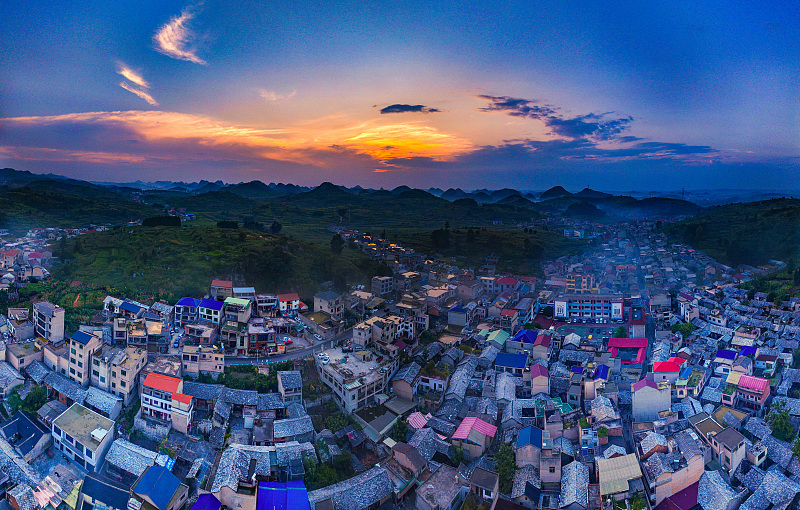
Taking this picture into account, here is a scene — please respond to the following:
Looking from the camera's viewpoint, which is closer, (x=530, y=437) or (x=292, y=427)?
(x=530, y=437)

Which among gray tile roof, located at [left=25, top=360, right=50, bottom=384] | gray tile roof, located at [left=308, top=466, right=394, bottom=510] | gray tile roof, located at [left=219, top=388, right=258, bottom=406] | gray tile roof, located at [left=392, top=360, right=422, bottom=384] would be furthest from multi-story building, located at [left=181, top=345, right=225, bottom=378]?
gray tile roof, located at [left=308, top=466, right=394, bottom=510]

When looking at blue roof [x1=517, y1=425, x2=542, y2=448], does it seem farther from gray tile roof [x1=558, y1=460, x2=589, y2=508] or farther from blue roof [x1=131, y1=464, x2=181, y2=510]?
blue roof [x1=131, y1=464, x2=181, y2=510]

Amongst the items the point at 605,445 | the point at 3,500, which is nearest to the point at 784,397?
the point at 605,445

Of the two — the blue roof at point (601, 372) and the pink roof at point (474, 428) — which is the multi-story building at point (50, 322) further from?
the blue roof at point (601, 372)

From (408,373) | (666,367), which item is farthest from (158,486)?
(666,367)

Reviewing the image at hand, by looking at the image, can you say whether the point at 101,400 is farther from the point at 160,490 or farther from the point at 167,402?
the point at 160,490

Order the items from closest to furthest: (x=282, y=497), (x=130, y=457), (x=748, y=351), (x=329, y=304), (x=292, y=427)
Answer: (x=282, y=497)
(x=130, y=457)
(x=292, y=427)
(x=748, y=351)
(x=329, y=304)

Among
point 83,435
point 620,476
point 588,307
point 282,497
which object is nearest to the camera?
point 282,497

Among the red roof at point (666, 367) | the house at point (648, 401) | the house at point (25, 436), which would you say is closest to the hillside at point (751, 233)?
the red roof at point (666, 367)
